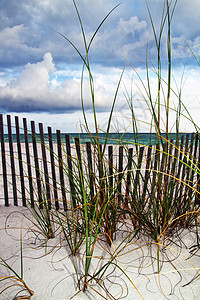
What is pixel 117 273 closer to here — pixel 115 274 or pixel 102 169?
pixel 115 274

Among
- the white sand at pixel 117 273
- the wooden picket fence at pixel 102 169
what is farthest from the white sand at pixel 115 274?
the wooden picket fence at pixel 102 169

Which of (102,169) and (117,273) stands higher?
(102,169)

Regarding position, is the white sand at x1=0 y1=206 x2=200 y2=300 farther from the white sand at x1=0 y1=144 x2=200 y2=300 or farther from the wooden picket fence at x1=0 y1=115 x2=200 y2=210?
the wooden picket fence at x1=0 y1=115 x2=200 y2=210

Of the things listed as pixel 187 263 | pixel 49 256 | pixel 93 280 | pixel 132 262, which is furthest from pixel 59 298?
pixel 187 263

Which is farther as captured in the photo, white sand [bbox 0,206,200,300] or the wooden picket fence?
the wooden picket fence

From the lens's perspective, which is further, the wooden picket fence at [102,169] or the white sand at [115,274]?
the wooden picket fence at [102,169]

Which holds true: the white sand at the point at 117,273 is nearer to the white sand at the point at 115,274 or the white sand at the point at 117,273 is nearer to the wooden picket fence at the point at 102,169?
the white sand at the point at 115,274

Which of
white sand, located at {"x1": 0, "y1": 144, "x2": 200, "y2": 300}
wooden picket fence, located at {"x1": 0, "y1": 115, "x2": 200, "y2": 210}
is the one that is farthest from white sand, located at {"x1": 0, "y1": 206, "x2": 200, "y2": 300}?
wooden picket fence, located at {"x1": 0, "y1": 115, "x2": 200, "y2": 210}

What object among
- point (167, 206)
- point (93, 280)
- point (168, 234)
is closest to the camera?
point (93, 280)

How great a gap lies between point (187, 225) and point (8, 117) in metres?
2.89

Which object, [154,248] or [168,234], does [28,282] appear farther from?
[168,234]

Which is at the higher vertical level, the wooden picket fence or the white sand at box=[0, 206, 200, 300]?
the wooden picket fence

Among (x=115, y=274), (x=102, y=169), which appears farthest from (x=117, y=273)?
(x=102, y=169)

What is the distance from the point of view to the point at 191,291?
1.52 metres
